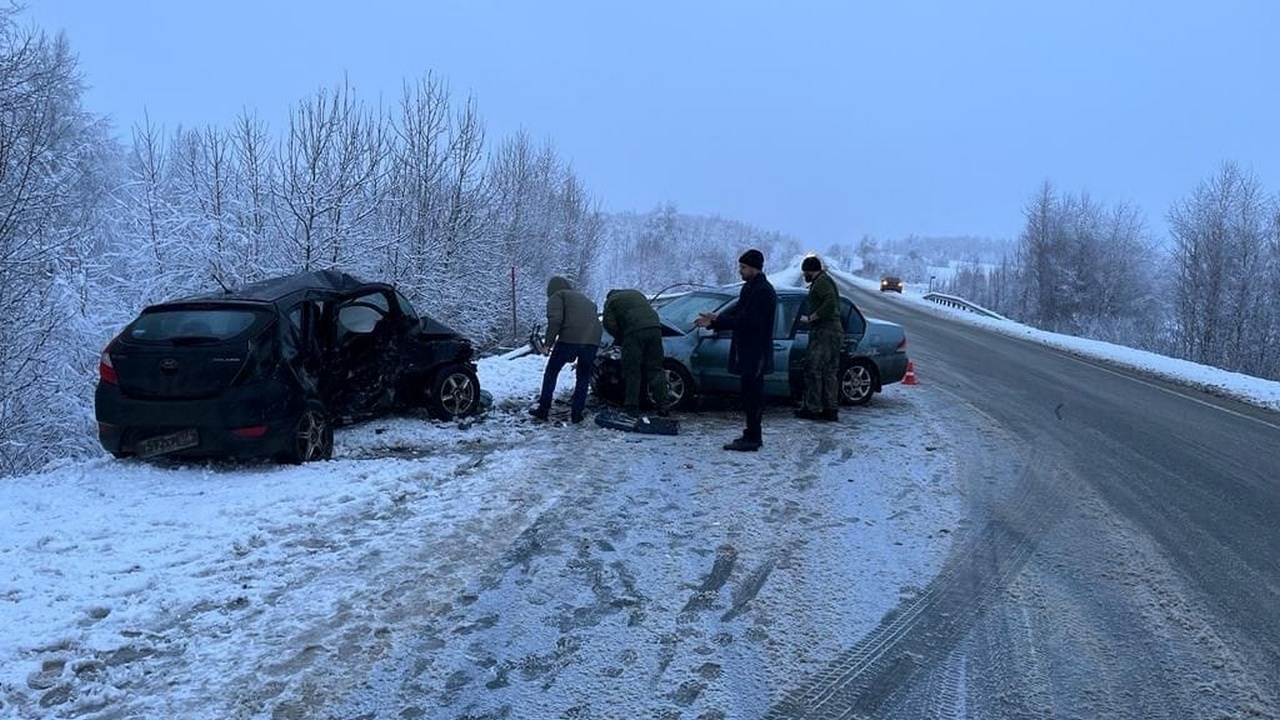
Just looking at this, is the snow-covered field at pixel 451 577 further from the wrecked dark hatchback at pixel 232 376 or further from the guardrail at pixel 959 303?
the guardrail at pixel 959 303

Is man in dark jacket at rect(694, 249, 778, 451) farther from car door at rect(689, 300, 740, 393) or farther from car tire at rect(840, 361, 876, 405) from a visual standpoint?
car tire at rect(840, 361, 876, 405)

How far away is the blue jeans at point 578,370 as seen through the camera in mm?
8234

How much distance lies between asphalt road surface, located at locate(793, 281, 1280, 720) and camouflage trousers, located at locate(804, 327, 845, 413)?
144cm

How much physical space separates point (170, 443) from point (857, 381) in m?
7.49

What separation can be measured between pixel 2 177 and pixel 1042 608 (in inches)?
637

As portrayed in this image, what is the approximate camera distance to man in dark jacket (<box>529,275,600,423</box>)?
8070mm

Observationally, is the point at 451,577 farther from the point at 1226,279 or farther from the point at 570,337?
the point at 1226,279

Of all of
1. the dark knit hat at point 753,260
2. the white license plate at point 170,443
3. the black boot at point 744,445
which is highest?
the dark knit hat at point 753,260

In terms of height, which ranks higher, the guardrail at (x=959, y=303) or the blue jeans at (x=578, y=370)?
the guardrail at (x=959, y=303)

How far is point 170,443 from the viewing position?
5660mm

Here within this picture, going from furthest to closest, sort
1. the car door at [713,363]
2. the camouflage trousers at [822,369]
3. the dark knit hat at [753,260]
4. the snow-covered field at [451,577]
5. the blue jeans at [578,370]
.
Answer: the car door at [713,363] < the camouflage trousers at [822,369] < the blue jeans at [578,370] < the dark knit hat at [753,260] < the snow-covered field at [451,577]

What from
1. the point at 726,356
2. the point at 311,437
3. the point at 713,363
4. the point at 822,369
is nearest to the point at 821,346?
the point at 822,369

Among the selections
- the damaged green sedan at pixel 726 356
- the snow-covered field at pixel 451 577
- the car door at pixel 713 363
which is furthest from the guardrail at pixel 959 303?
A: the snow-covered field at pixel 451 577

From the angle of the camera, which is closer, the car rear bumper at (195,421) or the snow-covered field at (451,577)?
the snow-covered field at (451,577)
